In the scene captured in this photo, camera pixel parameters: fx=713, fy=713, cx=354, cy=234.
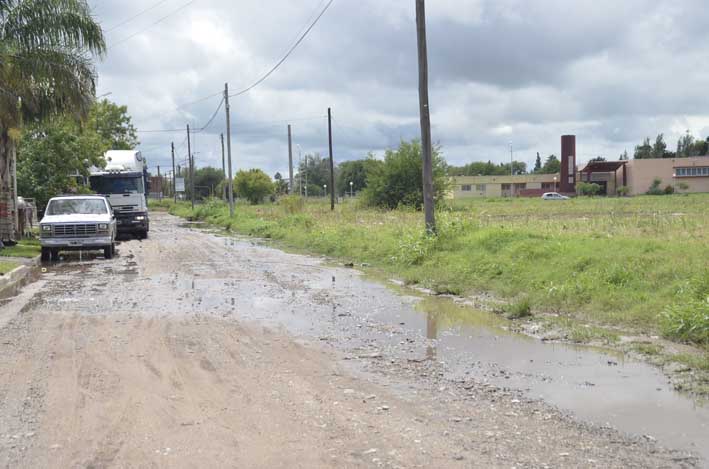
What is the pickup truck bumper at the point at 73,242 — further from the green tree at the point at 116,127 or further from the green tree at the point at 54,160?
the green tree at the point at 116,127

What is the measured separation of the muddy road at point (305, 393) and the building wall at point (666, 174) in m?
90.3

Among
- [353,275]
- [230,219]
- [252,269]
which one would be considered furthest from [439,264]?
[230,219]

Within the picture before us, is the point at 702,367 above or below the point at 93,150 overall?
below

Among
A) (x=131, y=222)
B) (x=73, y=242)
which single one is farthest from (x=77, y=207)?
(x=131, y=222)

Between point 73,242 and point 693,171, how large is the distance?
9026cm

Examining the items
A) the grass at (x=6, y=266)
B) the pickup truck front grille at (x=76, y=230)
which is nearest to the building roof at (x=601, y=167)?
the pickup truck front grille at (x=76, y=230)

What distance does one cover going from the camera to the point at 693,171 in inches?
3703

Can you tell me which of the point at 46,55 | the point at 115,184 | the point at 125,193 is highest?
the point at 46,55

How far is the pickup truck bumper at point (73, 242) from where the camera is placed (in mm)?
21547

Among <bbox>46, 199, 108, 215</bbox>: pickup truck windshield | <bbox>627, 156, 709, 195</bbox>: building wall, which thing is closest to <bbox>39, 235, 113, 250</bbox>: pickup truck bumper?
<bbox>46, 199, 108, 215</bbox>: pickup truck windshield

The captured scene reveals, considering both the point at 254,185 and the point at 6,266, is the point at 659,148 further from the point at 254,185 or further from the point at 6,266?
the point at 6,266

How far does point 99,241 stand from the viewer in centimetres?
2183

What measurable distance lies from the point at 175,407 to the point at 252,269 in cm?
1210

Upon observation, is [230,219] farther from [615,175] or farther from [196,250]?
[615,175]
